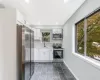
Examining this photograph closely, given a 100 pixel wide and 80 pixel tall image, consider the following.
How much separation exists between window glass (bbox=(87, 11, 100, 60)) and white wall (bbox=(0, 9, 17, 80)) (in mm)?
1975

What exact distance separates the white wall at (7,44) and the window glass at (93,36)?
1975mm

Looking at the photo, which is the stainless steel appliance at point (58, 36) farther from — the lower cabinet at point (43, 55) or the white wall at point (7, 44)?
the white wall at point (7, 44)

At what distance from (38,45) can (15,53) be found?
495 centimetres

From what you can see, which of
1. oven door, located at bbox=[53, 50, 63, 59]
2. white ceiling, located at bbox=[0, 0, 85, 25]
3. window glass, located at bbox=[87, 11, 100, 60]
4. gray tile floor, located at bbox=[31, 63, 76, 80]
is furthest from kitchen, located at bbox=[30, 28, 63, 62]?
window glass, located at bbox=[87, 11, 100, 60]

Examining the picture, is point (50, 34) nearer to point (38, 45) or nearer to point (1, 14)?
point (38, 45)

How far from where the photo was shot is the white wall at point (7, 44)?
109 inches

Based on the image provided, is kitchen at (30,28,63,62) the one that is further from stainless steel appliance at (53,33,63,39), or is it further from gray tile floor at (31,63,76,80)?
gray tile floor at (31,63,76,80)

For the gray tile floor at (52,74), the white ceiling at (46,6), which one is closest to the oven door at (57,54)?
the gray tile floor at (52,74)

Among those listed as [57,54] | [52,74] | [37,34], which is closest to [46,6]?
[52,74]

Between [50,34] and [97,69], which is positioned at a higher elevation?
[50,34]

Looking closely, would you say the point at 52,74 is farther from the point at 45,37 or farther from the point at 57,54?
the point at 45,37

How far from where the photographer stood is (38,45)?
25.3 feet

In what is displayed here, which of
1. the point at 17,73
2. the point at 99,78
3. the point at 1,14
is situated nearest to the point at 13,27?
the point at 1,14

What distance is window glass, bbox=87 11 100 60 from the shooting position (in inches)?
103
